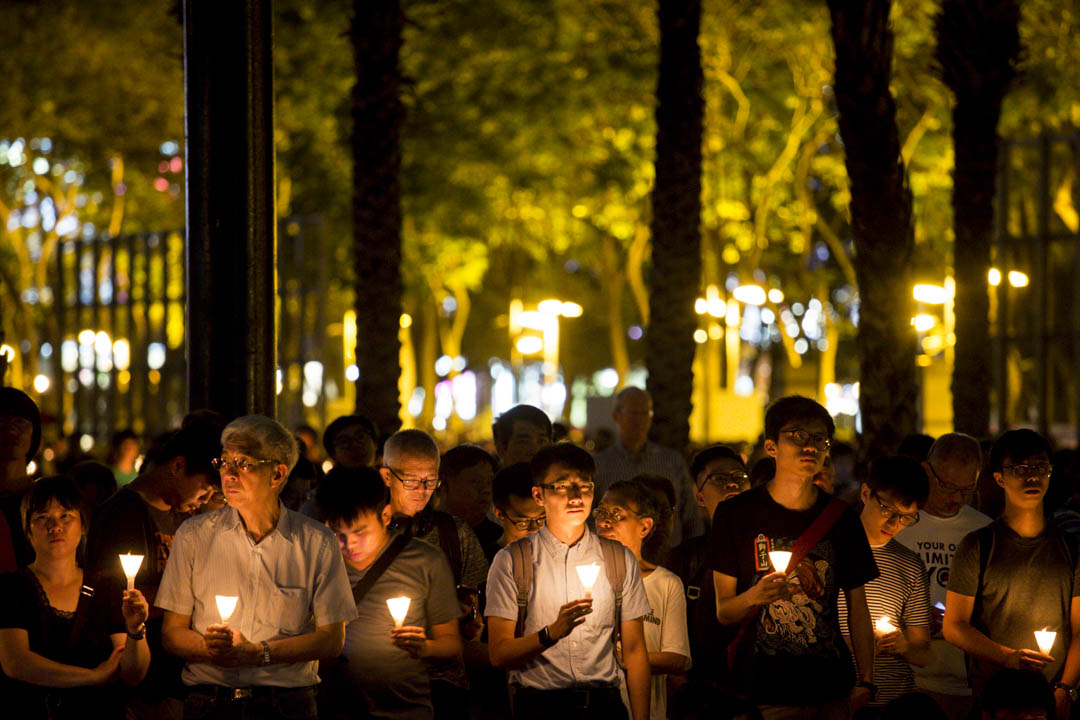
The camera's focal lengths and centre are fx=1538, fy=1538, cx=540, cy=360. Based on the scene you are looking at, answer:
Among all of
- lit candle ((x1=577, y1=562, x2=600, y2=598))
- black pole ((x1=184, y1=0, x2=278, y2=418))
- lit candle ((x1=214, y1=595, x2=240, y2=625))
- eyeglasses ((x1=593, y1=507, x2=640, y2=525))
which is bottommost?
lit candle ((x1=214, y1=595, x2=240, y2=625))

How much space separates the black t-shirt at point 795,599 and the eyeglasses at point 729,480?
5.91 feet

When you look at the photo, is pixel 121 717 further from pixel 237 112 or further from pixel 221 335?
pixel 237 112

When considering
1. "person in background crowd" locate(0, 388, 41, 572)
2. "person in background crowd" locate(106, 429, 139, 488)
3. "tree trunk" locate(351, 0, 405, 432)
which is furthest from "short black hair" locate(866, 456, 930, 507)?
"person in background crowd" locate(106, 429, 139, 488)

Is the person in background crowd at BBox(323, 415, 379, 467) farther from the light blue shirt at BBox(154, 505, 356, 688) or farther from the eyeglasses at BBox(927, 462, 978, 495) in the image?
the light blue shirt at BBox(154, 505, 356, 688)

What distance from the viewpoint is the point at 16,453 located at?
23.9 feet

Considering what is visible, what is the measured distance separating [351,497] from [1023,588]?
3.05 metres

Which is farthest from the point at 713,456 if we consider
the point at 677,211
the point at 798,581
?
the point at 677,211

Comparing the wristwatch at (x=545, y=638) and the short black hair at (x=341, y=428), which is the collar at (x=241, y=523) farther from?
the short black hair at (x=341, y=428)

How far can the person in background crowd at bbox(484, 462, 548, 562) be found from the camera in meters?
7.59

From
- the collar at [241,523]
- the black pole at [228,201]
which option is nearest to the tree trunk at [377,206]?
the black pole at [228,201]

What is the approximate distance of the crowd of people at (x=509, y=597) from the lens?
577 cm

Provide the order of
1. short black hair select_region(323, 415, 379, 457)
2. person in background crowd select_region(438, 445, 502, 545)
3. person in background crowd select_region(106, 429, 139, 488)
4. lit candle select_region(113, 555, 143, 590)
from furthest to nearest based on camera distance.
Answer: person in background crowd select_region(106, 429, 139, 488) < short black hair select_region(323, 415, 379, 457) < person in background crowd select_region(438, 445, 502, 545) < lit candle select_region(113, 555, 143, 590)

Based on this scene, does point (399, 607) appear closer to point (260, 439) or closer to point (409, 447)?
point (260, 439)

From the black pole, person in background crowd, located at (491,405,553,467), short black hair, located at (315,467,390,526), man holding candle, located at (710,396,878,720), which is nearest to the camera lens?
man holding candle, located at (710,396,878,720)
